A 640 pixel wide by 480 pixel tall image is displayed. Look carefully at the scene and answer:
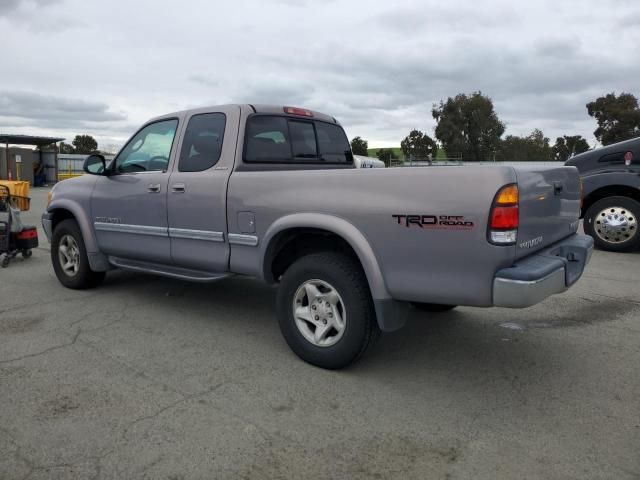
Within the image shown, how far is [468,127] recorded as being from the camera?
63.5m

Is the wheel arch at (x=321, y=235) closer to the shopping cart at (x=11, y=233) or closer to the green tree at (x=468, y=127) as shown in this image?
the shopping cart at (x=11, y=233)

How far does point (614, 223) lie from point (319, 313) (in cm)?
624

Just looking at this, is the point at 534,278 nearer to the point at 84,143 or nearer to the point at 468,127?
the point at 468,127

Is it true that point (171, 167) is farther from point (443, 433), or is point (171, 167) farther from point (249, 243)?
point (443, 433)

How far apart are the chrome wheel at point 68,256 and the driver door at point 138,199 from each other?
55cm

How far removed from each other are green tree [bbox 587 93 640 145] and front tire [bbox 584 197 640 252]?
47.5m

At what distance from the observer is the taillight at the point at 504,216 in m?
2.86

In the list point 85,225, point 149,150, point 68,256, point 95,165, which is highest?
point 149,150

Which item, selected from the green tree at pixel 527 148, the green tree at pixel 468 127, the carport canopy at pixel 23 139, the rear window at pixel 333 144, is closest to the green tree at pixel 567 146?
the green tree at pixel 527 148

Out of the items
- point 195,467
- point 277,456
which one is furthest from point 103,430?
point 277,456

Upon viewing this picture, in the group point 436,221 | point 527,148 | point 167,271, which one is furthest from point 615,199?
point 527,148

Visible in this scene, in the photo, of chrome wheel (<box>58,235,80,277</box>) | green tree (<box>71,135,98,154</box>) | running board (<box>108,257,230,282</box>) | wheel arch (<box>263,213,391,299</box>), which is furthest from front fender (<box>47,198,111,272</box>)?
green tree (<box>71,135,98,154</box>)

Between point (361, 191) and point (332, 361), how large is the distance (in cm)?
115

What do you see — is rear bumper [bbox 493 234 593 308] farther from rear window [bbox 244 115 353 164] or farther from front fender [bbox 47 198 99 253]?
front fender [bbox 47 198 99 253]
